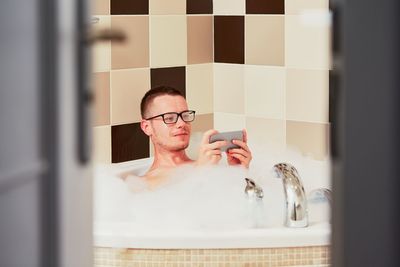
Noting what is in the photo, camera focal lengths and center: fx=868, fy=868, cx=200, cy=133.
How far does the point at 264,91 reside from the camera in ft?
11.9

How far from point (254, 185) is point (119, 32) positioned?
1564mm

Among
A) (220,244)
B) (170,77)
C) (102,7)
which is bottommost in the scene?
(220,244)

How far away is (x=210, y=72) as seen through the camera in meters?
3.78

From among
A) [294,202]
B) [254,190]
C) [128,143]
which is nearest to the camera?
[294,202]

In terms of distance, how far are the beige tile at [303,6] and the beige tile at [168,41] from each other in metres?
0.45

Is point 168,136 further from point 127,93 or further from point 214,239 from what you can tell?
point 214,239

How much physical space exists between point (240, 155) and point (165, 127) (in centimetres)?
32

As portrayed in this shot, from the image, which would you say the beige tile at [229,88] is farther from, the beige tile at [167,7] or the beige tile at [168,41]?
the beige tile at [167,7]

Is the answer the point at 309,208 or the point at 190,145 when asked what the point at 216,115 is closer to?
the point at 190,145

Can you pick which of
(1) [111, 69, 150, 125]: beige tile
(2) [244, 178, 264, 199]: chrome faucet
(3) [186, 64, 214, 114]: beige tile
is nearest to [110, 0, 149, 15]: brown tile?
(1) [111, 69, 150, 125]: beige tile

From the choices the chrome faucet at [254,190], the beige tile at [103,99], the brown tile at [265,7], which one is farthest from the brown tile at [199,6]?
the chrome faucet at [254,190]

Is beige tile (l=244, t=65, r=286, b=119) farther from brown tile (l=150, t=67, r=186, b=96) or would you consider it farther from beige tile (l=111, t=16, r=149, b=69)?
beige tile (l=111, t=16, r=149, b=69)

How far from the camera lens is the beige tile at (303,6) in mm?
3356

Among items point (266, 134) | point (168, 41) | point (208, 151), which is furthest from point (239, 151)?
point (168, 41)
